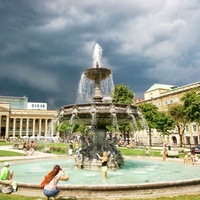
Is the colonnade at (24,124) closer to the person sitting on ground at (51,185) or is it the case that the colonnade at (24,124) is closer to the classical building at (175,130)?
the classical building at (175,130)

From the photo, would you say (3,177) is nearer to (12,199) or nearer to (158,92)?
(12,199)

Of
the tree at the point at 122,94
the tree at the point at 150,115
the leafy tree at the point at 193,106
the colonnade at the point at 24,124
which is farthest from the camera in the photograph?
the colonnade at the point at 24,124

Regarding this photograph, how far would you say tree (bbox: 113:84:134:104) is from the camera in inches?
1890

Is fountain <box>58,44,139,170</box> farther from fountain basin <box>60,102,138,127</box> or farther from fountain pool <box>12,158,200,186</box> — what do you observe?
fountain pool <box>12,158,200,186</box>

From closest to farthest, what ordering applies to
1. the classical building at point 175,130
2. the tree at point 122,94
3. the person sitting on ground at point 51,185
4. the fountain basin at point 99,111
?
the person sitting on ground at point 51,185 < the fountain basin at point 99,111 < the tree at point 122,94 < the classical building at point 175,130

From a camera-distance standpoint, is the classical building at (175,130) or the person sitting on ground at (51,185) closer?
the person sitting on ground at (51,185)

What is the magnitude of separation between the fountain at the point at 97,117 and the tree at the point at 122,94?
32.6m

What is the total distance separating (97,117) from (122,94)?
36.1 metres

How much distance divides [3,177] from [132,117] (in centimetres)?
747

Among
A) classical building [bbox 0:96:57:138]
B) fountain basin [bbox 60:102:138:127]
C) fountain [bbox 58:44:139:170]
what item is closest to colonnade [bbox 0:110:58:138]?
classical building [bbox 0:96:57:138]

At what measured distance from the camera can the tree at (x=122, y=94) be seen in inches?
1890

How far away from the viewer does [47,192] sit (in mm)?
6145

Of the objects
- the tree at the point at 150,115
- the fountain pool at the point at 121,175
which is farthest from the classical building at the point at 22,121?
the fountain pool at the point at 121,175

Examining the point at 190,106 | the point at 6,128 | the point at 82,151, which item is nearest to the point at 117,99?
the point at 190,106
